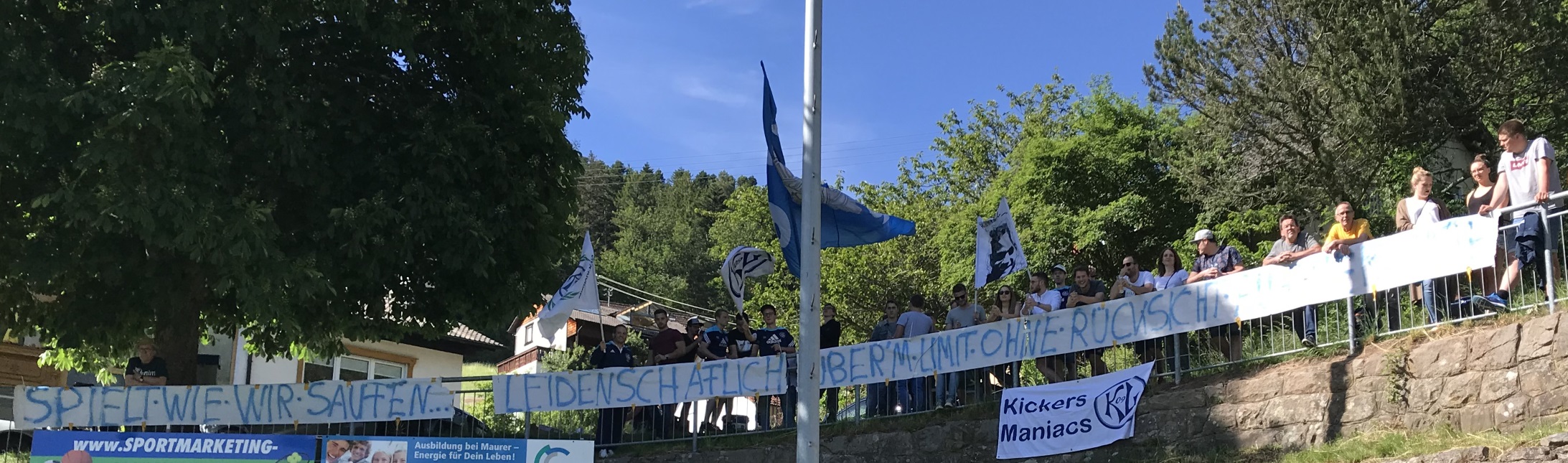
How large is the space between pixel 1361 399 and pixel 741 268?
542cm

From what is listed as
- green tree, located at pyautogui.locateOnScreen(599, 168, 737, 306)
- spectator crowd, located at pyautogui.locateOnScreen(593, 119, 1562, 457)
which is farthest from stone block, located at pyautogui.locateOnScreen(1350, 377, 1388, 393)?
green tree, located at pyautogui.locateOnScreen(599, 168, 737, 306)

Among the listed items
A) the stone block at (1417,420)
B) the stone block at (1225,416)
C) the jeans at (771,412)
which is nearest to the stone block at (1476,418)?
the stone block at (1417,420)

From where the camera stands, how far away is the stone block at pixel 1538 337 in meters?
9.82

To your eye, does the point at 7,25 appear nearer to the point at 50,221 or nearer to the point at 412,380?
the point at 50,221

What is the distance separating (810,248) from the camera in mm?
10344

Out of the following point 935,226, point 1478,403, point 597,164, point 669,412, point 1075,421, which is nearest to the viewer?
point 1478,403

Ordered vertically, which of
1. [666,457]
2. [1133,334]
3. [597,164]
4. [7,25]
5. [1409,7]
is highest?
[597,164]

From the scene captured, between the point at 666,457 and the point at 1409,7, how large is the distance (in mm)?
14699

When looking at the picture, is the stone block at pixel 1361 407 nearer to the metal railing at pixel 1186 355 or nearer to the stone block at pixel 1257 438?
the stone block at pixel 1257 438

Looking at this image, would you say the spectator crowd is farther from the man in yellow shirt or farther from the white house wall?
the white house wall

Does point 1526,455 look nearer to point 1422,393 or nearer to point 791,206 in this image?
point 1422,393

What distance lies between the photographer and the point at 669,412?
47.9 ft

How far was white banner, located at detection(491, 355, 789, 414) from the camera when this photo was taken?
45.9ft

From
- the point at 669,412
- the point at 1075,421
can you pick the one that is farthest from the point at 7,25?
the point at 1075,421
